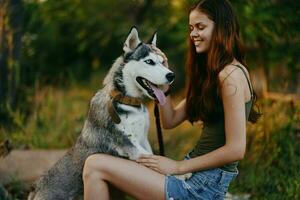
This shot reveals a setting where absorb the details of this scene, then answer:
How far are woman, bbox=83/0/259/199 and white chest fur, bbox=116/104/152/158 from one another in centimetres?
15

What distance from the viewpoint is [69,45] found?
13320mm

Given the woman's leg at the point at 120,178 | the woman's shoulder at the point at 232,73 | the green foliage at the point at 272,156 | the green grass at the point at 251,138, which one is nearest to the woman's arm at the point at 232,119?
the woman's shoulder at the point at 232,73

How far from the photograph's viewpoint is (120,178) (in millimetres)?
3510

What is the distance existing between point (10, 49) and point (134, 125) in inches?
155

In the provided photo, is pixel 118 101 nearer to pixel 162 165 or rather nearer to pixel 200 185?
pixel 162 165

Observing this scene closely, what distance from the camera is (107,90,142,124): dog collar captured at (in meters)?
3.75

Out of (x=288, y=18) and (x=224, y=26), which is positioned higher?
(x=224, y=26)

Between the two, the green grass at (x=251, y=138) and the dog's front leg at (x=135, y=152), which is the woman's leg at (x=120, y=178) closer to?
the dog's front leg at (x=135, y=152)

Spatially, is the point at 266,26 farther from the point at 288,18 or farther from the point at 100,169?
the point at 100,169

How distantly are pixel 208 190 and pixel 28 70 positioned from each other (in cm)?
544

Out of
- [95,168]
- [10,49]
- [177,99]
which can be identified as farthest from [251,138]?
[177,99]

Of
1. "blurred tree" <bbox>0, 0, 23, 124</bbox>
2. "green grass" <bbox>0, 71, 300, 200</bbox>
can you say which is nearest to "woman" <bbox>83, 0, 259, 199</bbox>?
"green grass" <bbox>0, 71, 300, 200</bbox>

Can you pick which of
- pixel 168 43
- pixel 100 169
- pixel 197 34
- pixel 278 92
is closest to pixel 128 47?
pixel 197 34

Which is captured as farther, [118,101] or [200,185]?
[118,101]
